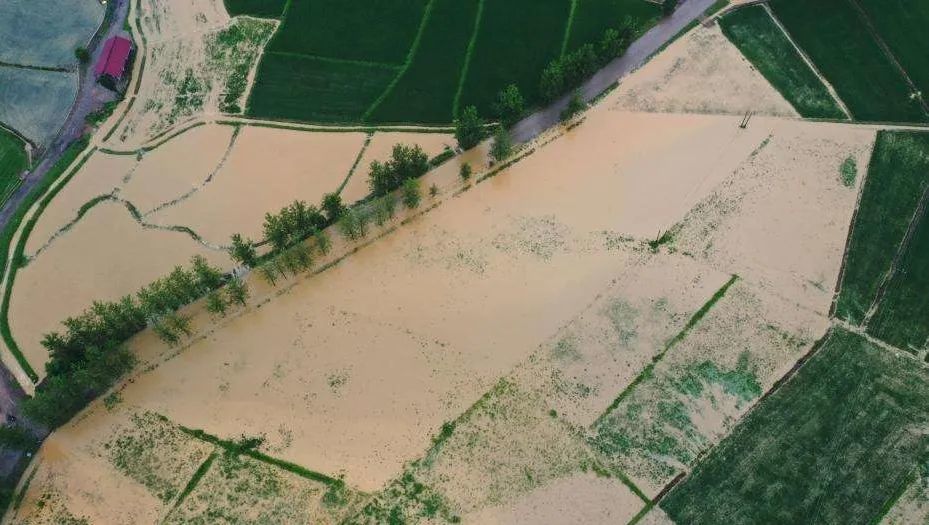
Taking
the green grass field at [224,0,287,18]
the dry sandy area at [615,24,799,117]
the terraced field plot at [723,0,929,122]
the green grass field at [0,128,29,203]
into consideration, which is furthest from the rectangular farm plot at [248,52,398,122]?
the terraced field plot at [723,0,929,122]

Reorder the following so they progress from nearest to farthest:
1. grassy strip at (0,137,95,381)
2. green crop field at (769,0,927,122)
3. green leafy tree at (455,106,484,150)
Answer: grassy strip at (0,137,95,381) → green leafy tree at (455,106,484,150) → green crop field at (769,0,927,122)

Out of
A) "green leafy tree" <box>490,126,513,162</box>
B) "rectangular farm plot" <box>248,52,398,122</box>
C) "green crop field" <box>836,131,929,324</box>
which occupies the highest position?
"rectangular farm plot" <box>248,52,398,122</box>

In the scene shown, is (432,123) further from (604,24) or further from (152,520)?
(152,520)

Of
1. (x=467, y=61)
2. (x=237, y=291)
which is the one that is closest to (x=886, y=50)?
(x=467, y=61)

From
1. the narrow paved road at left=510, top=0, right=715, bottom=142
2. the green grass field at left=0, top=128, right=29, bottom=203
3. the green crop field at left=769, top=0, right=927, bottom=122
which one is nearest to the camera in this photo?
the green grass field at left=0, top=128, right=29, bottom=203

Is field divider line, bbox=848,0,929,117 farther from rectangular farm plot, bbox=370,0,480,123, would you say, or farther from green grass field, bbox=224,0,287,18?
green grass field, bbox=224,0,287,18

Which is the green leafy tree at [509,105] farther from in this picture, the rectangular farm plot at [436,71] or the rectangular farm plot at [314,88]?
the rectangular farm plot at [314,88]

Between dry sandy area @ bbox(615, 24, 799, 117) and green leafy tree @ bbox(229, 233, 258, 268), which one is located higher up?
green leafy tree @ bbox(229, 233, 258, 268)
